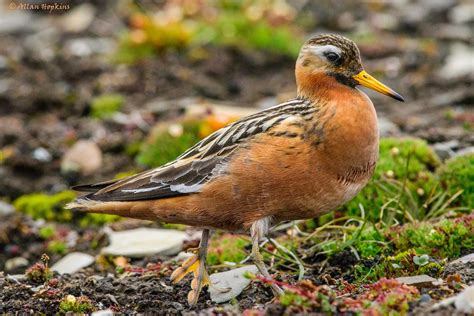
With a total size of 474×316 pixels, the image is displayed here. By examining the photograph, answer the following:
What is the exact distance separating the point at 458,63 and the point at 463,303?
10294 mm

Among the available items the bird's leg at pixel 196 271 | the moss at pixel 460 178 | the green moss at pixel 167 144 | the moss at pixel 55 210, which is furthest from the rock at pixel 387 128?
the bird's leg at pixel 196 271

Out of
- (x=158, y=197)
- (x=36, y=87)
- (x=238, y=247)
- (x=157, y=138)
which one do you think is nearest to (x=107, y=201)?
(x=158, y=197)

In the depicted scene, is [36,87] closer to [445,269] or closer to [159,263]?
[159,263]

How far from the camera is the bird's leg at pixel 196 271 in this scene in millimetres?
7730

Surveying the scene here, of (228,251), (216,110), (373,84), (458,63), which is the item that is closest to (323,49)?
(373,84)

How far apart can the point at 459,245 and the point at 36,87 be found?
372 inches

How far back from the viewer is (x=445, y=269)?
7508 millimetres

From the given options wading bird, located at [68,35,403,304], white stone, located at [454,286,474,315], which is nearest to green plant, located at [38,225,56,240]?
wading bird, located at [68,35,403,304]

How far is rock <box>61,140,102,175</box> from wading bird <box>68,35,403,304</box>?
14.7ft

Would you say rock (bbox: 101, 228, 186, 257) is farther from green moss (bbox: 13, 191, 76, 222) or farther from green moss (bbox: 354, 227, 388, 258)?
green moss (bbox: 354, 227, 388, 258)

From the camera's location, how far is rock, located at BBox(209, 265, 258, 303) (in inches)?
306

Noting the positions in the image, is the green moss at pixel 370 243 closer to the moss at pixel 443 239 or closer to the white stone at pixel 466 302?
the moss at pixel 443 239

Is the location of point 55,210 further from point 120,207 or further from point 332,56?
point 332,56

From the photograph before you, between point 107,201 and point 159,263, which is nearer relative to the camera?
point 107,201
